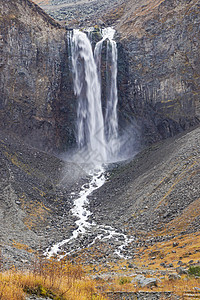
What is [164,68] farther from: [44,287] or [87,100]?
[44,287]

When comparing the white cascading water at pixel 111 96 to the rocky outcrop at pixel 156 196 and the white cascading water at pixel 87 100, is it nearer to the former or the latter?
the white cascading water at pixel 87 100

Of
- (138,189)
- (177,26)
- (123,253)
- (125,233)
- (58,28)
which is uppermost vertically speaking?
(58,28)

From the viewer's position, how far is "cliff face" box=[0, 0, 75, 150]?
36.8 m

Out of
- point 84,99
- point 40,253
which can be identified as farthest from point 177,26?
point 40,253

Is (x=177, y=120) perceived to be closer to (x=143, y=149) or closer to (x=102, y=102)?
(x=143, y=149)

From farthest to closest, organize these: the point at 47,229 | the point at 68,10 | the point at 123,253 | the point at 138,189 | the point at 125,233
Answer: the point at 68,10
the point at 138,189
the point at 47,229
the point at 125,233
the point at 123,253

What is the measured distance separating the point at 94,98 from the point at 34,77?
981 centimetres

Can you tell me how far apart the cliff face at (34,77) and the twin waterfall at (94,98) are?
1.74 m

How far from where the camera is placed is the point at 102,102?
43.2m

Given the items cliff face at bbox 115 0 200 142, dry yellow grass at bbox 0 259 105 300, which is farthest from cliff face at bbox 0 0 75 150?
dry yellow grass at bbox 0 259 105 300

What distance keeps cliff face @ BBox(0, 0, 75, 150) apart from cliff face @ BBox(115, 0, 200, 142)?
10.4 m

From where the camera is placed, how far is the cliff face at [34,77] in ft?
121

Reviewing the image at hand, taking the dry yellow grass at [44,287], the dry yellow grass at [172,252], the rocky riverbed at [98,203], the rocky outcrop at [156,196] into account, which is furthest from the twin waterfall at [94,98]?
the dry yellow grass at [44,287]

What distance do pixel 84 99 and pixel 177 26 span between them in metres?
17.5
